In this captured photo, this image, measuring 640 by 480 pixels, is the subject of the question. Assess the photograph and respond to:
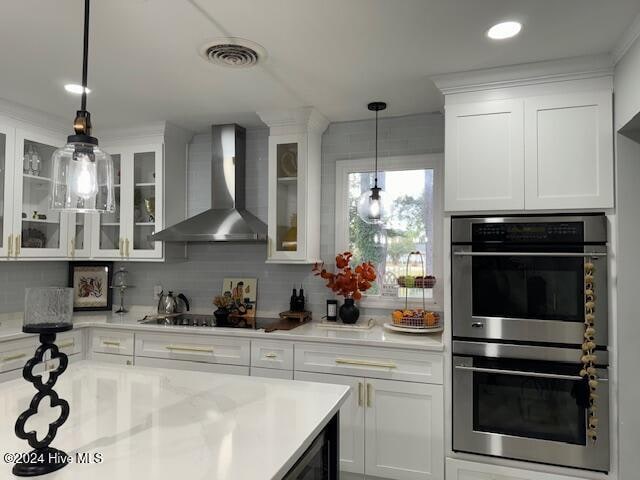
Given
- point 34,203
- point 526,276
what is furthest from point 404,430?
point 34,203

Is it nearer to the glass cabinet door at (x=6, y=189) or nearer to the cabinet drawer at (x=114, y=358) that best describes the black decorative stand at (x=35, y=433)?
the cabinet drawer at (x=114, y=358)

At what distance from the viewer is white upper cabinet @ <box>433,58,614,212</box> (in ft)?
7.66

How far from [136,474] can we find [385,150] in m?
2.84

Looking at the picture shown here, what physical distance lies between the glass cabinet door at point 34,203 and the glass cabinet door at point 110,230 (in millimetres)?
262

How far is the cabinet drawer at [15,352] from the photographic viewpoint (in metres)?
2.86

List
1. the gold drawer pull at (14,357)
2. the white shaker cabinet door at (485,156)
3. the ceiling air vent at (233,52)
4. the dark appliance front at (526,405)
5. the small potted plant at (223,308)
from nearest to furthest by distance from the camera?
1. the ceiling air vent at (233,52)
2. the dark appliance front at (526,405)
3. the white shaker cabinet door at (485,156)
4. the gold drawer pull at (14,357)
5. the small potted plant at (223,308)

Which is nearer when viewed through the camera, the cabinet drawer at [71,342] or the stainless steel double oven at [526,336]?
the stainless steel double oven at [526,336]

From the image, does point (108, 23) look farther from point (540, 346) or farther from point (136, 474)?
point (540, 346)

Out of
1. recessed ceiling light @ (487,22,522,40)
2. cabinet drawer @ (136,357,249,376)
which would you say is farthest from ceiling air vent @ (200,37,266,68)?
cabinet drawer @ (136,357,249,376)

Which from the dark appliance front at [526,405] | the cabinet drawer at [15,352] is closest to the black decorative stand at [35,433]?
the dark appliance front at [526,405]

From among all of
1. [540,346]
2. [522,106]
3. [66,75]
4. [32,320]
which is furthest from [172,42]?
[540,346]

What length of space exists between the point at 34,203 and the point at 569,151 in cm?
360

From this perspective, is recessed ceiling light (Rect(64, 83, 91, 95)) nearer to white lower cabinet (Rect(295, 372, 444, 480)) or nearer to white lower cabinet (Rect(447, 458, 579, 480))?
white lower cabinet (Rect(295, 372, 444, 480))

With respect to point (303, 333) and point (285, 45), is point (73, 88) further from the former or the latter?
point (303, 333)
